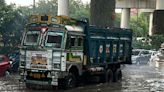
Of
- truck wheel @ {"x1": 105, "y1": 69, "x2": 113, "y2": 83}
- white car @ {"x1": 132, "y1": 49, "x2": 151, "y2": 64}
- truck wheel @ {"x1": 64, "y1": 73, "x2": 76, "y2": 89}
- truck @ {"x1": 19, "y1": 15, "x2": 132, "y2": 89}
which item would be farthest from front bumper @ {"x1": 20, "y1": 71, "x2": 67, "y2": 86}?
white car @ {"x1": 132, "y1": 49, "x2": 151, "y2": 64}

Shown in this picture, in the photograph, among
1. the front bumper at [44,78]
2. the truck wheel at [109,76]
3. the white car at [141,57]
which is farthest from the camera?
the white car at [141,57]

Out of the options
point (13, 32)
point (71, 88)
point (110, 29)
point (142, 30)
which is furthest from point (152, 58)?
point (142, 30)

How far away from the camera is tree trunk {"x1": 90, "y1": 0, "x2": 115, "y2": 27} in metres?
26.6

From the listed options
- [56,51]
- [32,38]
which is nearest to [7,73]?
[32,38]

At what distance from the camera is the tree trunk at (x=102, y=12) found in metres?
26.6

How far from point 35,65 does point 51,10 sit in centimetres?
5018

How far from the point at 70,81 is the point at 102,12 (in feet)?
28.5

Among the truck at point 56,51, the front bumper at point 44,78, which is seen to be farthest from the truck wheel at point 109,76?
the front bumper at point 44,78

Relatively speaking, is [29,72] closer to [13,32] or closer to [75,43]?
[75,43]

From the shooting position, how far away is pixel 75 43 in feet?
61.8

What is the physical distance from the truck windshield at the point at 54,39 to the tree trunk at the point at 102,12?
8539 millimetres

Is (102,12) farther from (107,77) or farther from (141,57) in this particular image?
(141,57)

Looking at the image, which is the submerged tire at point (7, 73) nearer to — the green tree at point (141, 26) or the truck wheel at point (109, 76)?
the truck wheel at point (109, 76)

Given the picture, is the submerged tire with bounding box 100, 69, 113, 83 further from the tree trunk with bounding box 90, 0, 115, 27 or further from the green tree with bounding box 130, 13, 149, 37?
the green tree with bounding box 130, 13, 149, 37
